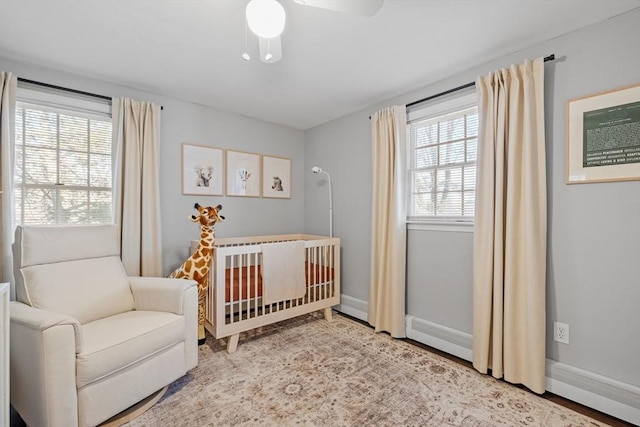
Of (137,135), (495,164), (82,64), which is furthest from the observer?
(137,135)

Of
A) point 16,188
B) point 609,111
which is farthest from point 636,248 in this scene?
point 16,188

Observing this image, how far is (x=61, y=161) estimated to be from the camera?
2.31 meters

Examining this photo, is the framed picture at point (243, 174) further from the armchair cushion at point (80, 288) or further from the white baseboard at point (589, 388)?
the white baseboard at point (589, 388)

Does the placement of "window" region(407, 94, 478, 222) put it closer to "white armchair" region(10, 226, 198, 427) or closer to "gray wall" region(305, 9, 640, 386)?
"gray wall" region(305, 9, 640, 386)

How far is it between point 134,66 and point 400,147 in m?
2.27

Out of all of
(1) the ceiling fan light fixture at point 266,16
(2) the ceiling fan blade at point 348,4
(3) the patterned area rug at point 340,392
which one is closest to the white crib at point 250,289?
(3) the patterned area rug at point 340,392

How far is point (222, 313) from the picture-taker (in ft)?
7.40

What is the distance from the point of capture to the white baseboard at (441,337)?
2.25 meters

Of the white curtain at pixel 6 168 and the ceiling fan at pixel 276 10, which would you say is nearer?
the ceiling fan at pixel 276 10

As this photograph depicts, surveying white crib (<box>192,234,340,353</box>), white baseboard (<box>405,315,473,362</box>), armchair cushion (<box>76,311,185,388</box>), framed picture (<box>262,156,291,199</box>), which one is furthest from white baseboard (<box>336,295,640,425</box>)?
framed picture (<box>262,156,291,199</box>)

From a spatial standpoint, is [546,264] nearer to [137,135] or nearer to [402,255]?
[402,255]

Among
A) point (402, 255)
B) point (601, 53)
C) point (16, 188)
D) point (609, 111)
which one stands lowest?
point (402, 255)

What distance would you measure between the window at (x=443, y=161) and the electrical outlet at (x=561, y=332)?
859mm

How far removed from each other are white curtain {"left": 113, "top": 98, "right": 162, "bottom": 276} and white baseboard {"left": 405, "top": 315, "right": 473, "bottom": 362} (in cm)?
235
